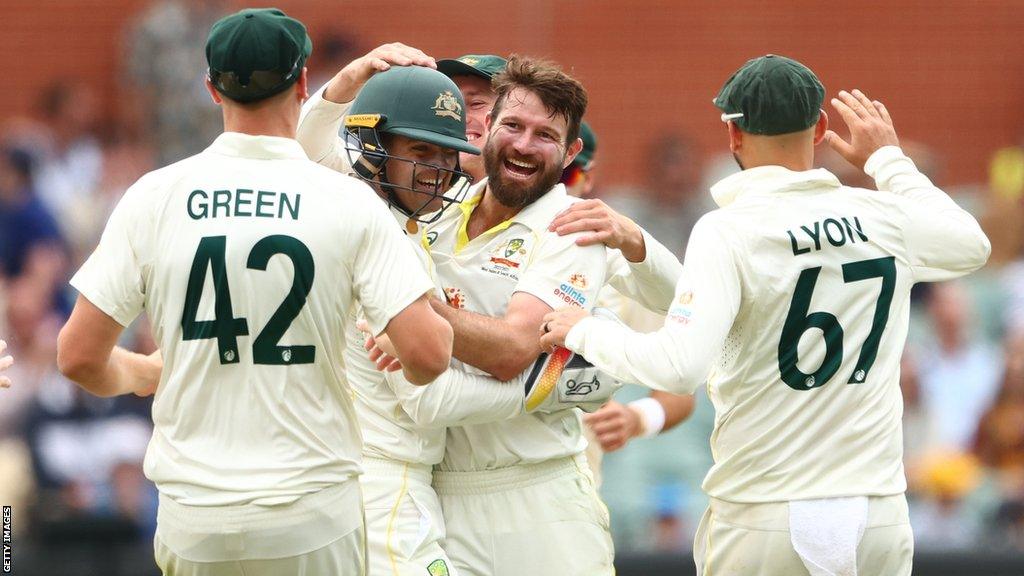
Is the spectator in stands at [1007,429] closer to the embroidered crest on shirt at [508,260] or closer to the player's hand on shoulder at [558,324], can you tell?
the embroidered crest on shirt at [508,260]

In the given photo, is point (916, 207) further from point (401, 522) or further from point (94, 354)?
point (94, 354)

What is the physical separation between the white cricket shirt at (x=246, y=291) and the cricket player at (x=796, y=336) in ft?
2.48

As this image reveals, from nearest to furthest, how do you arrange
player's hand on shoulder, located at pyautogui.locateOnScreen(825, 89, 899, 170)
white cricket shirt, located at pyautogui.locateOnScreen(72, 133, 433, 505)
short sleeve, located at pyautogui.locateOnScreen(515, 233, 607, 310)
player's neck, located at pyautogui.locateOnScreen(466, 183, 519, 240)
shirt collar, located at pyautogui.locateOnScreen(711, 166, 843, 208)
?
white cricket shirt, located at pyautogui.locateOnScreen(72, 133, 433, 505) < shirt collar, located at pyautogui.locateOnScreen(711, 166, 843, 208) < short sleeve, located at pyautogui.locateOnScreen(515, 233, 607, 310) < player's hand on shoulder, located at pyautogui.locateOnScreen(825, 89, 899, 170) < player's neck, located at pyautogui.locateOnScreen(466, 183, 519, 240)

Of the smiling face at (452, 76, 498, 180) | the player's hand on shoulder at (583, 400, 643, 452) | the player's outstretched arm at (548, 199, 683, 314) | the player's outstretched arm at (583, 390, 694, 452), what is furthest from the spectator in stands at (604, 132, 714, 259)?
the player's outstretched arm at (548, 199, 683, 314)

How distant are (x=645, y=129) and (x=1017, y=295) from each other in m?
3.53

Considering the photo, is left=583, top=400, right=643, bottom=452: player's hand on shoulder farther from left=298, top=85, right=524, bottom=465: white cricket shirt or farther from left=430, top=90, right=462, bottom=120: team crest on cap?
left=430, top=90, right=462, bottom=120: team crest on cap

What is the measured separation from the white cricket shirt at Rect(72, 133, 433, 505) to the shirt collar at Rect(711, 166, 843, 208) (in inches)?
41.4

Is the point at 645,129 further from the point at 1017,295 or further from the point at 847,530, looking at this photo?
the point at 847,530

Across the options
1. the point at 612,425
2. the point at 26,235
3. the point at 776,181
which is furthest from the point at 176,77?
the point at 776,181

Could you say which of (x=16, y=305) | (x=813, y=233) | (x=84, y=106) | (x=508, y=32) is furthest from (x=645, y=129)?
(x=813, y=233)

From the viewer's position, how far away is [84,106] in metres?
12.1

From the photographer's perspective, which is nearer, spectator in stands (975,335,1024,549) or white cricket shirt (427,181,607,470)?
white cricket shirt (427,181,607,470)

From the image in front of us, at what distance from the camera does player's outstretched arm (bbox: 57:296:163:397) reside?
13.0 feet

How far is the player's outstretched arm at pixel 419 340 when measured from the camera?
3947mm
